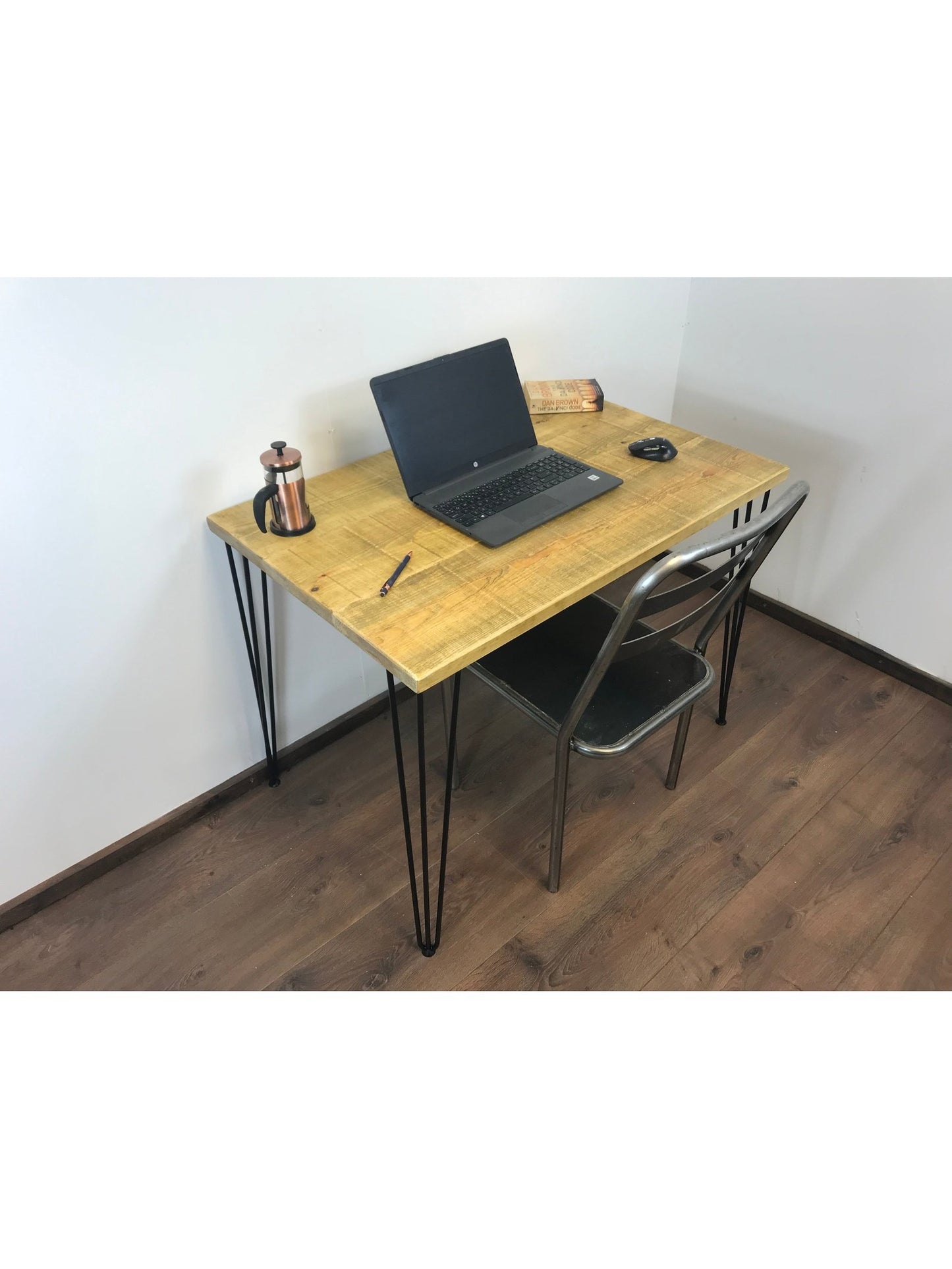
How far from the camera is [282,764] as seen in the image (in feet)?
6.57

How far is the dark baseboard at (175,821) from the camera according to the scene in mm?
1705

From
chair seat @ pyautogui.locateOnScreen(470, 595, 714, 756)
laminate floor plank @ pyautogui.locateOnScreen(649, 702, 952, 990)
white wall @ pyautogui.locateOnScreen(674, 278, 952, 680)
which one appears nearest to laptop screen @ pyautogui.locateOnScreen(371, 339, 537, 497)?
chair seat @ pyautogui.locateOnScreen(470, 595, 714, 756)

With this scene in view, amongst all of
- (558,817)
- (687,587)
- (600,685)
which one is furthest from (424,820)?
(687,587)

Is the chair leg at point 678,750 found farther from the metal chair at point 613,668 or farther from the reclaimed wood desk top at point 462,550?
the reclaimed wood desk top at point 462,550

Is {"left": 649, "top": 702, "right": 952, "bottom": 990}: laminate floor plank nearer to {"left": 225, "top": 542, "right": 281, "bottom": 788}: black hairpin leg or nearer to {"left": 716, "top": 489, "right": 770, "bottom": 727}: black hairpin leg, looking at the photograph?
{"left": 716, "top": 489, "right": 770, "bottom": 727}: black hairpin leg

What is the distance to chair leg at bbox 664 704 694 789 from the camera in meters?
1.81

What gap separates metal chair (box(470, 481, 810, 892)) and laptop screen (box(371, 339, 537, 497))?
359 millimetres

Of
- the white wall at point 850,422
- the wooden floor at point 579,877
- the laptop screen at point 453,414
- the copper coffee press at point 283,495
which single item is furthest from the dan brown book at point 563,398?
the wooden floor at point 579,877

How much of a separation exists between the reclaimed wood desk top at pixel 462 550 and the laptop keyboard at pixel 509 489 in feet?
0.14

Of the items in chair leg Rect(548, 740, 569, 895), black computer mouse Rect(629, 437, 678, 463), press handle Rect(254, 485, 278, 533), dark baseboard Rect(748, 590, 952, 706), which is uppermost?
press handle Rect(254, 485, 278, 533)

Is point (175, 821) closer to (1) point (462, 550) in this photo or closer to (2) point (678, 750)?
(1) point (462, 550)

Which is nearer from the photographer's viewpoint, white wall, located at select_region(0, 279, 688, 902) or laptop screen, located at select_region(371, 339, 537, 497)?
white wall, located at select_region(0, 279, 688, 902)

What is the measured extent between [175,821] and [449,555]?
35.0 inches

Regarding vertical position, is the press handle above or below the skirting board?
above
